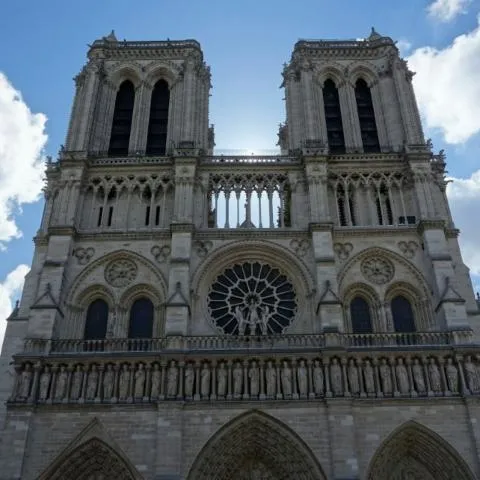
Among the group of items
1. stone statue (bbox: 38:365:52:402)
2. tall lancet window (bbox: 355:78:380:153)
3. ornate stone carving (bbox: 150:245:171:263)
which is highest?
tall lancet window (bbox: 355:78:380:153)

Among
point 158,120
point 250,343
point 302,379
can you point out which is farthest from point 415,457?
Result: point 158,120

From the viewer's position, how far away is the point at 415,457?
18.2 m

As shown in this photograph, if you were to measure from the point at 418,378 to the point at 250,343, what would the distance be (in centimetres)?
543

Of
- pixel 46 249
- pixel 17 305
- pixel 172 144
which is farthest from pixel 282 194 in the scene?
pixel 17 305

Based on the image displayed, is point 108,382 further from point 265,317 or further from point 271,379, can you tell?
point 265,317

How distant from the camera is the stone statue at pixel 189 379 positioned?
18.4m

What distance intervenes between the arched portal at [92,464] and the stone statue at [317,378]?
611cm

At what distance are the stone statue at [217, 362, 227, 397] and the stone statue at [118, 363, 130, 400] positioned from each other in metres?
2.87

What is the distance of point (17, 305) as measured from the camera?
2208cm

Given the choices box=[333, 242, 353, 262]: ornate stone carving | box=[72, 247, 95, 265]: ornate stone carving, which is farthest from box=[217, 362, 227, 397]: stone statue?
box=[72, 247, 95, 265]: ornate stone carving

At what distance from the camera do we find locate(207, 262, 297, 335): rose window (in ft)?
68.6

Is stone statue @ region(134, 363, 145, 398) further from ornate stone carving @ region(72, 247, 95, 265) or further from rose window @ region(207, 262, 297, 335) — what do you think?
ornate stone carving @ region(72, 247, 95, 265)

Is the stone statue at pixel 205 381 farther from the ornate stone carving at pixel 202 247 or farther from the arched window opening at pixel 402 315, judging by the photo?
the arched window opening at pixel 402 315

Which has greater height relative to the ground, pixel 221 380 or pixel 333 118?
pixel 333 118
